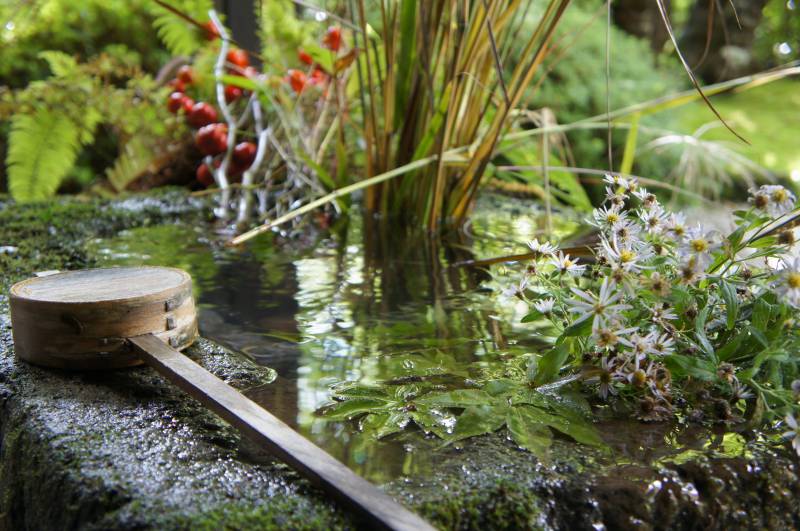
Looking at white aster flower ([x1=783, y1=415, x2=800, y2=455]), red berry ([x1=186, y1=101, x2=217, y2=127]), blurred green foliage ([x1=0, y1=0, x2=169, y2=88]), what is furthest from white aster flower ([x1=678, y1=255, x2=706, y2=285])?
blurred green foliage ([x1=0, y1=0, x2=169, y2=88])

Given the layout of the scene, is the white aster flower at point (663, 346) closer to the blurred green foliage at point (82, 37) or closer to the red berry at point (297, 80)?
the red berry at point (297, 80)

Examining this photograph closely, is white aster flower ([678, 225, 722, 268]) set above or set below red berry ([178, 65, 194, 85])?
below

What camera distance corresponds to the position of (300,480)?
2.59ft

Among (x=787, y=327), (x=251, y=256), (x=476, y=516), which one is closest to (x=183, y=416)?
(x=476, y=516)

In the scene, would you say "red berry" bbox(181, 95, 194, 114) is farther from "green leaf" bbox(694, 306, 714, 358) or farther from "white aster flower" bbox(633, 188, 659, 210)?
"green leaf" bbox(694, 306, 714, 358)

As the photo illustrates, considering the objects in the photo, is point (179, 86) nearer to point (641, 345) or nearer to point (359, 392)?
point (359, 392)

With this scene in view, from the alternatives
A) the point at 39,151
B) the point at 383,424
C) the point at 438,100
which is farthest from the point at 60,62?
the point at 383,424

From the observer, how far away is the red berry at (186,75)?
122 inches

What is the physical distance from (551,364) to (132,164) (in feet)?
8.59

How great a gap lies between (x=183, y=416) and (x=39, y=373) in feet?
0.91

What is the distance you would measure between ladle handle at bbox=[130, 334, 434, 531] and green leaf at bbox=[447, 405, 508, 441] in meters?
0.18

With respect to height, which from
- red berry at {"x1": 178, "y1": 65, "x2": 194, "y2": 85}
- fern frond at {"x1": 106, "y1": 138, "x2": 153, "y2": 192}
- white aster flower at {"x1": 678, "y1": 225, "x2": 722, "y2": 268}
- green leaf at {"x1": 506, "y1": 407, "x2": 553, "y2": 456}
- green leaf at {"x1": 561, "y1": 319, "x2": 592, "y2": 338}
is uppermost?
red berry at {"x1": 178, "y1": 65, "x2": 194, "y2": 85}

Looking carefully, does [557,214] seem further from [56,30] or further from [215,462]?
[56,30]

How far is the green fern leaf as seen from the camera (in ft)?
11.2
